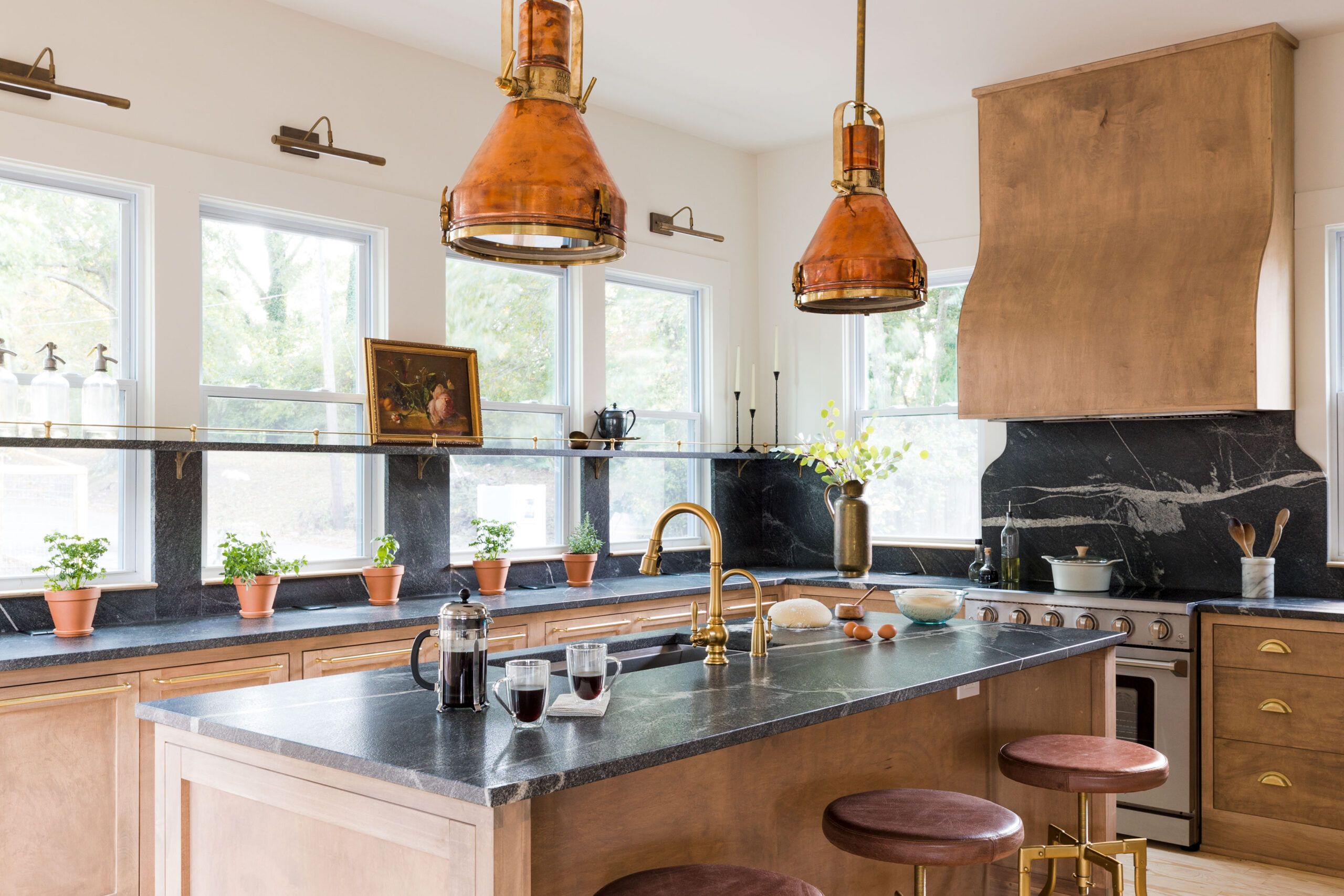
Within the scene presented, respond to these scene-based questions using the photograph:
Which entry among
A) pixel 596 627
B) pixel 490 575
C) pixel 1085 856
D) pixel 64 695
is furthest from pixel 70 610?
pixel 1085 856

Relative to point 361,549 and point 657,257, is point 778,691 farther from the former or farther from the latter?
point 657,257

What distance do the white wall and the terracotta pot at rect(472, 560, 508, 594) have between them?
3.30ft

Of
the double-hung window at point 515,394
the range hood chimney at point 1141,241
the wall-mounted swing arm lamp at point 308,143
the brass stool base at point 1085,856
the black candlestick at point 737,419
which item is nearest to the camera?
the brass stool base at point 1085,856

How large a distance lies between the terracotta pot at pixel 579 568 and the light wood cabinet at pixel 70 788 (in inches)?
87.6

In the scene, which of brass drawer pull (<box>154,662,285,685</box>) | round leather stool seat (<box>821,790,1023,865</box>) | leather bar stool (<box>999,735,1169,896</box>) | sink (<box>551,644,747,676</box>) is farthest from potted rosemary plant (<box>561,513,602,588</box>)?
round leather stool seat (<box>821,790,1023,865</box>)

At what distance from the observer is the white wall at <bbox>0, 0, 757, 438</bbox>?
3.91 m

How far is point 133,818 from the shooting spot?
3.41 meters

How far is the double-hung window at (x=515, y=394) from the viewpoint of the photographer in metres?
5.19

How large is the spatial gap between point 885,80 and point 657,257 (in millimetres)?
1467

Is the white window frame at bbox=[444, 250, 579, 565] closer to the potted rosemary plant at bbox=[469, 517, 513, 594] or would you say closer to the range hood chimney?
the potted rosemary plant at bbox=[469, 517, 513, 594]

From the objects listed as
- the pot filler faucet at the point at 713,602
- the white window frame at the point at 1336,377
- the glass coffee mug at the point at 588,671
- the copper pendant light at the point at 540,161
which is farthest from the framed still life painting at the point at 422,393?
the white window frame at the point at 1336,377

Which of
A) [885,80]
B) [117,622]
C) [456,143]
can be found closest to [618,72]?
[456,143]

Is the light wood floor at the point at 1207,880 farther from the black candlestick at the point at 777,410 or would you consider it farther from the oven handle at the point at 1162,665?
the black candlestick at the point at 777,410

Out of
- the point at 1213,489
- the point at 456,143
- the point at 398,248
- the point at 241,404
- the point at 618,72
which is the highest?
the point at 618,72
